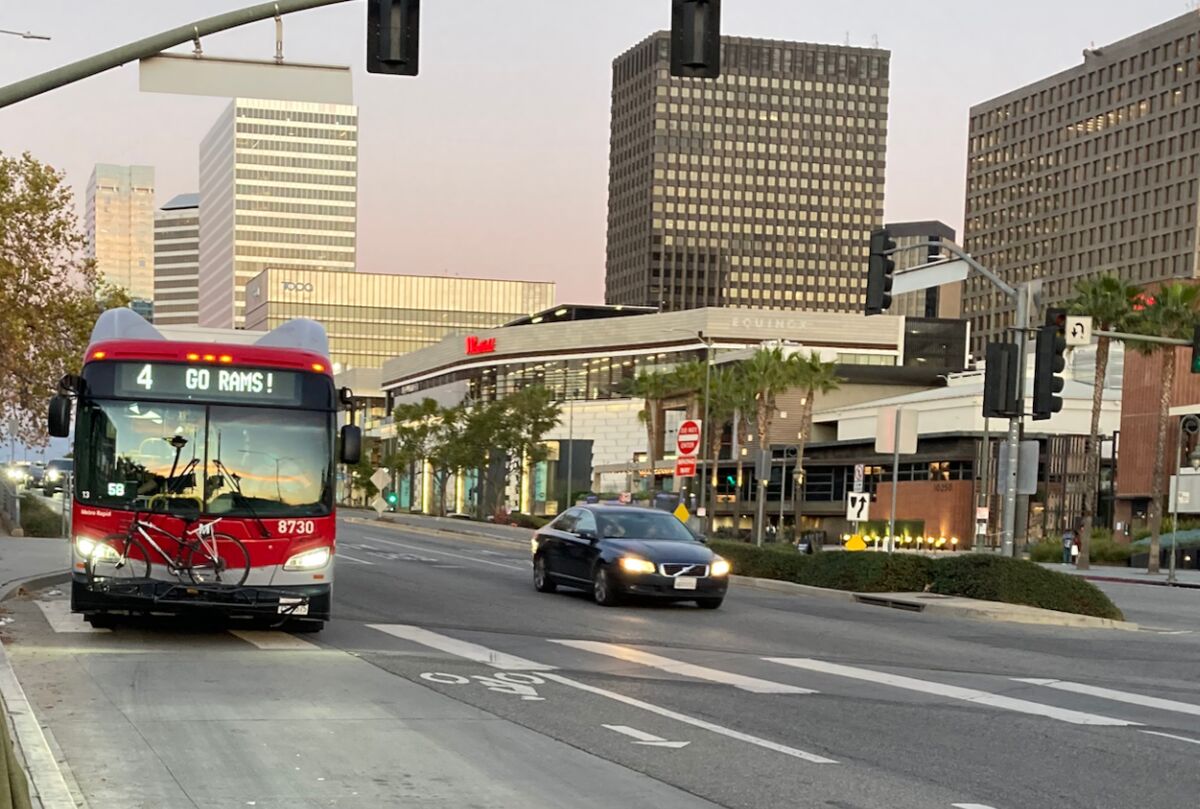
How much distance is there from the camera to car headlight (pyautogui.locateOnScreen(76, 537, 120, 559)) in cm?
1478

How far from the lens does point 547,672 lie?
44.8 feet

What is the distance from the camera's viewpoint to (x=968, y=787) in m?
8.65

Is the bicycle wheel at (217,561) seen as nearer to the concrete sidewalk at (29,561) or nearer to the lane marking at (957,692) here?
the lane marking at (957,692)

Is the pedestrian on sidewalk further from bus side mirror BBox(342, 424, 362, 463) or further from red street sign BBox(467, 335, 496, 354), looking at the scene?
red street sign BBox(467, 335, 496, 354)

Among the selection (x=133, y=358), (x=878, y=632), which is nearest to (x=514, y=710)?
(x=133, y=358)

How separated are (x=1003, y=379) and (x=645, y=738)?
15.7 metres

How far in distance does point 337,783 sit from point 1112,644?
1345 cm

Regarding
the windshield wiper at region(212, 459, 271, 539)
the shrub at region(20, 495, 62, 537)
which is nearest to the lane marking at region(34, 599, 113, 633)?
the windshield wiper at region(212, 459, 271, 539)

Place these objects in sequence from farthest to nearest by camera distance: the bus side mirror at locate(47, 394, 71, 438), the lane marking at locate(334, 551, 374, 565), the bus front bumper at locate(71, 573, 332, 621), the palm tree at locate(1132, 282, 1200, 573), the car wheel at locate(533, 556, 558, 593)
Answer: the palm tree at locate(1132, 282, 1200, 573) → the lane marking at locate(334, 551, 374, 565) → the car wheel at locate(533, 556, 558, 593) → the bus front bumper at locate(71, 573, 332, 621) → the bus side mirror at locate(47, 394, 71, 438)

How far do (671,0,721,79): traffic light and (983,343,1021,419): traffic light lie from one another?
39.4 ft

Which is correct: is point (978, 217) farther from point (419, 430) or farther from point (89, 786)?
point (89, 786)

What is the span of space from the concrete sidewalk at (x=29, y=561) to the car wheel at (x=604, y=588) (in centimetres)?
797

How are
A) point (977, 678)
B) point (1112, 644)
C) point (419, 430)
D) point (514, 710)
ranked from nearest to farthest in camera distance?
1. point (514, 710)
2. point (977, 678)
3. point (1112, 644)
4. point (419, 430)

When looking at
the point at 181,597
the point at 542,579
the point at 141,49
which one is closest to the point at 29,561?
the point at 542,579
